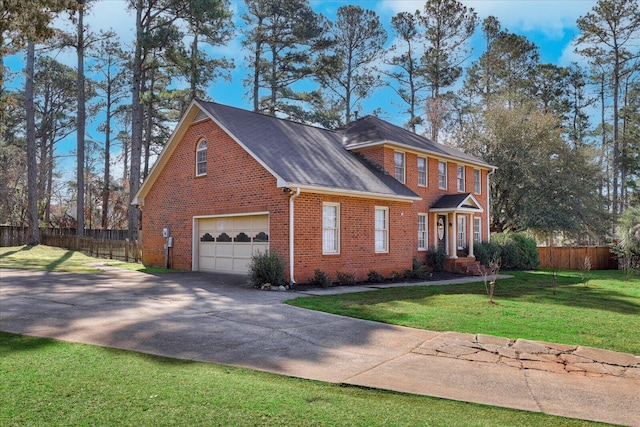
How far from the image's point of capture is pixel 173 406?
420cm

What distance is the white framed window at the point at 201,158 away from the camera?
17641 millimetres

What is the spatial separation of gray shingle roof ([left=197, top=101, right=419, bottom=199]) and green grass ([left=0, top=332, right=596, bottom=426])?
8.97m

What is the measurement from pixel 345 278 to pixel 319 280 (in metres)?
1.26

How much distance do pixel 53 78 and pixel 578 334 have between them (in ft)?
125

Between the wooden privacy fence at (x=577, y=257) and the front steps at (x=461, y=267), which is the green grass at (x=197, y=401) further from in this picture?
the wooden privacy fence at (x=577, y=257)

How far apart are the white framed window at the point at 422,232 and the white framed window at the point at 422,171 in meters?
1.47

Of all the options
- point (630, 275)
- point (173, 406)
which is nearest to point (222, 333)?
point (173, 406)

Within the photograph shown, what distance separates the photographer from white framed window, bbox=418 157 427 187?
21031mm

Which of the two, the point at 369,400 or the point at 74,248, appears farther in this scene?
the point at 74,248

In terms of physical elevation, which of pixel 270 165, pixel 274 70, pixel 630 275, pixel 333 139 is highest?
pixel 274 70

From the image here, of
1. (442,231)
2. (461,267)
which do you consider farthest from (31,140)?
(461,267)

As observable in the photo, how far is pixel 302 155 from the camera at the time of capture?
1631 cm

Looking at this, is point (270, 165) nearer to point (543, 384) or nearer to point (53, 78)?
point (543, 384)

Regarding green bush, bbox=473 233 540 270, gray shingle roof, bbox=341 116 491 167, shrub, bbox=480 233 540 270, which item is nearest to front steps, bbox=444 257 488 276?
green bush, bbox=473 233 540 270
